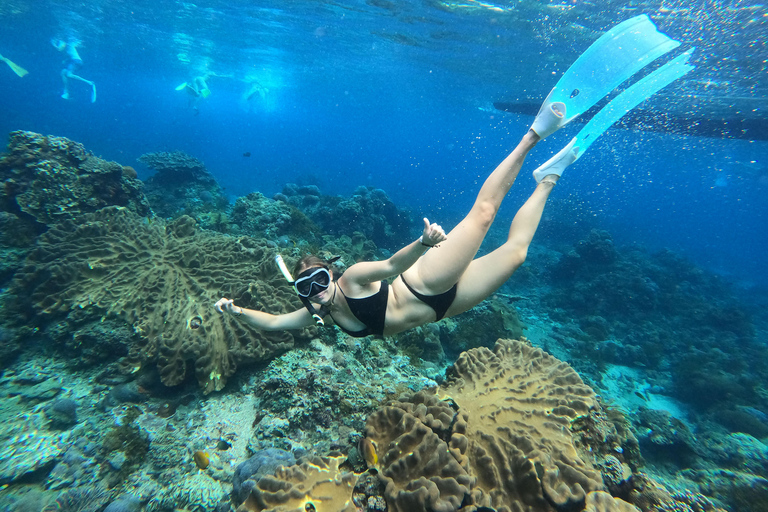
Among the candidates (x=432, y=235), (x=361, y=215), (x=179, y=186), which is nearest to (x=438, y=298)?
(x=432, y=235)

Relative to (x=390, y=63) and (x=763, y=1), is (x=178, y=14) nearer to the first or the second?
(x=390, y=63)

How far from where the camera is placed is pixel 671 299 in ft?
48.2

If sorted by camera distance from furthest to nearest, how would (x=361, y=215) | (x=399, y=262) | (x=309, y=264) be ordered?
(x=361, y=215) → (x=309, y=264) → (x=399, y=262)

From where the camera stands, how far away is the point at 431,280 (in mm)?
2916

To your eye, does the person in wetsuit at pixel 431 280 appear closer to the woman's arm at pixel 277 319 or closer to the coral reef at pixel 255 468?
the woman's arm at pixel 277 319

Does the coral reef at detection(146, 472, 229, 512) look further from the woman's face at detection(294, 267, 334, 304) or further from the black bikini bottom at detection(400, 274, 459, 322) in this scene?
the black bikini bottom at detection(400, 274, 459, 322)

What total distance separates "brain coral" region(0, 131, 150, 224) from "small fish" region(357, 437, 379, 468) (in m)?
9.14

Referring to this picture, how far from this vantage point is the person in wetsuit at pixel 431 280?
2846mm

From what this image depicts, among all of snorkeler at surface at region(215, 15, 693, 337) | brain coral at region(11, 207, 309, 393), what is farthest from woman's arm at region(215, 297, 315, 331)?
brain coral at region(11, 207, 309, 393)

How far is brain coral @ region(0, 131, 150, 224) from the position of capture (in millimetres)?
7219

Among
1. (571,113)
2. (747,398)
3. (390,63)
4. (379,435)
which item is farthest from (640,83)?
(390,63)

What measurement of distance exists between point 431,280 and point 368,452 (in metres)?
1.56

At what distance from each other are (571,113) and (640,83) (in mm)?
2066

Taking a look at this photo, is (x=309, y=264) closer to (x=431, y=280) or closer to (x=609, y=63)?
(x=431, y=280)
